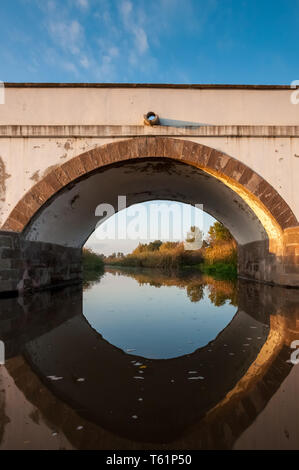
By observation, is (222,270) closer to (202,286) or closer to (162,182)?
(202,286)

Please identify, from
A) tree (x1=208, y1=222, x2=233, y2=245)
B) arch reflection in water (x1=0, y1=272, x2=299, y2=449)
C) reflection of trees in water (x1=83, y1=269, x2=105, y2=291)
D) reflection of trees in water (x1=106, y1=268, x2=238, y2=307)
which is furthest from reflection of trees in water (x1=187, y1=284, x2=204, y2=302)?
tree (x1=208, y1=222, x2=233, y2=245)

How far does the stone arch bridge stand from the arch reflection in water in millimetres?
3513

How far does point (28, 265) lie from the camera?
24.2 ft

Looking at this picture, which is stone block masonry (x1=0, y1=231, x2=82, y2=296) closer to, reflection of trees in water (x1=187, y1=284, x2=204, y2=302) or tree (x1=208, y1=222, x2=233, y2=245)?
reflection of trees in water (x1=187, y1=284, x2=204, y2=302)

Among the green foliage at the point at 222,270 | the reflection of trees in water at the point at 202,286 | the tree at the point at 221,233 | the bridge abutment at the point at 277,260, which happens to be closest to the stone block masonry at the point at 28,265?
the reflection of trees in water at the point at 202,286

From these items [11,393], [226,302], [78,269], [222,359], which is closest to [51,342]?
[11,393]

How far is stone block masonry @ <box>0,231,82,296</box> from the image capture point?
263 inches

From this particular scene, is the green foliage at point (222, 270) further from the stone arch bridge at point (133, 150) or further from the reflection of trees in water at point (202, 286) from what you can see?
the stone arch bridge at point (133, 150)

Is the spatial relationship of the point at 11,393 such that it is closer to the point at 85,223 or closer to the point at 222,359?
the point at 222,359

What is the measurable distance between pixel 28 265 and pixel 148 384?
5820 mm

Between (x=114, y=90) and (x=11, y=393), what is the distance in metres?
7.13

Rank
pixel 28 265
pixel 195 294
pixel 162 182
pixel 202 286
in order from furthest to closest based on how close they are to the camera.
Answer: pixel 202 286 < pixel 162 182 < pixel 195 294 < pixel 28 265

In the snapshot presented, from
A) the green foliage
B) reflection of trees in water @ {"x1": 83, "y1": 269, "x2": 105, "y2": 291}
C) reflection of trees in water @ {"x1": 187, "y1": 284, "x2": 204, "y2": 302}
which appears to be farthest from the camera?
the green foliage

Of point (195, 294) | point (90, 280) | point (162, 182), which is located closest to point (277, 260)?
point (195, 294)
